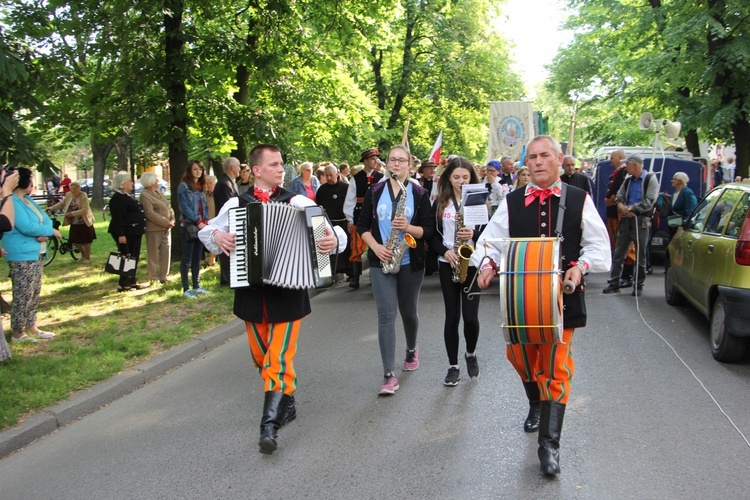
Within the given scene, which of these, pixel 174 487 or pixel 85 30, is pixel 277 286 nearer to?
pixel 174 487

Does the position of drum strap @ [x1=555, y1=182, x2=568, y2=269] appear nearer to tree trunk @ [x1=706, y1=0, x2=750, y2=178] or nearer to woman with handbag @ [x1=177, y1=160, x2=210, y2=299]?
woman with handbag @ [x1=177, y1=160, x2=210, y2=299]

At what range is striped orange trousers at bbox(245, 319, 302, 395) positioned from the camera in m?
4.76

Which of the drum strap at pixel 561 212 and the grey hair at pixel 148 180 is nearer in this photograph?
the drum strap at pixel 561 212

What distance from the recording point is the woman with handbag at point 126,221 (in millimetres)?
11062

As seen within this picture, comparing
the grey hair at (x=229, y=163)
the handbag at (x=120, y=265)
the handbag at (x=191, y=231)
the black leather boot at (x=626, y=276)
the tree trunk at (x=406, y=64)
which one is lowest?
the black leather boot at (x=626, y=276)

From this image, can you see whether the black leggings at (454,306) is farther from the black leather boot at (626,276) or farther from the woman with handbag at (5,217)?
the black leather boot at (626,276)

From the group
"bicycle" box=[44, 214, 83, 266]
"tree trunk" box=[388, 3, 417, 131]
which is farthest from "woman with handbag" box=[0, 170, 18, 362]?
"tree trunk" box=[388, 3, 417, 131]

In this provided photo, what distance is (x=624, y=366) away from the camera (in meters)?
6.57

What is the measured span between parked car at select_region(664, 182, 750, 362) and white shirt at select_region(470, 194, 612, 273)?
2874 mm

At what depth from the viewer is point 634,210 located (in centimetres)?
1023

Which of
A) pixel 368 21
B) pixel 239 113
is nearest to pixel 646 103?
pixel 368 21

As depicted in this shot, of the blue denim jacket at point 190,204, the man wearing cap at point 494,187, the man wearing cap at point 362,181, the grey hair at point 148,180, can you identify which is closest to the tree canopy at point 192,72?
the grey hair at point 148,180

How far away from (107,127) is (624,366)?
34.0 ft

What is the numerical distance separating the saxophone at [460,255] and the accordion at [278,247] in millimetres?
1386
